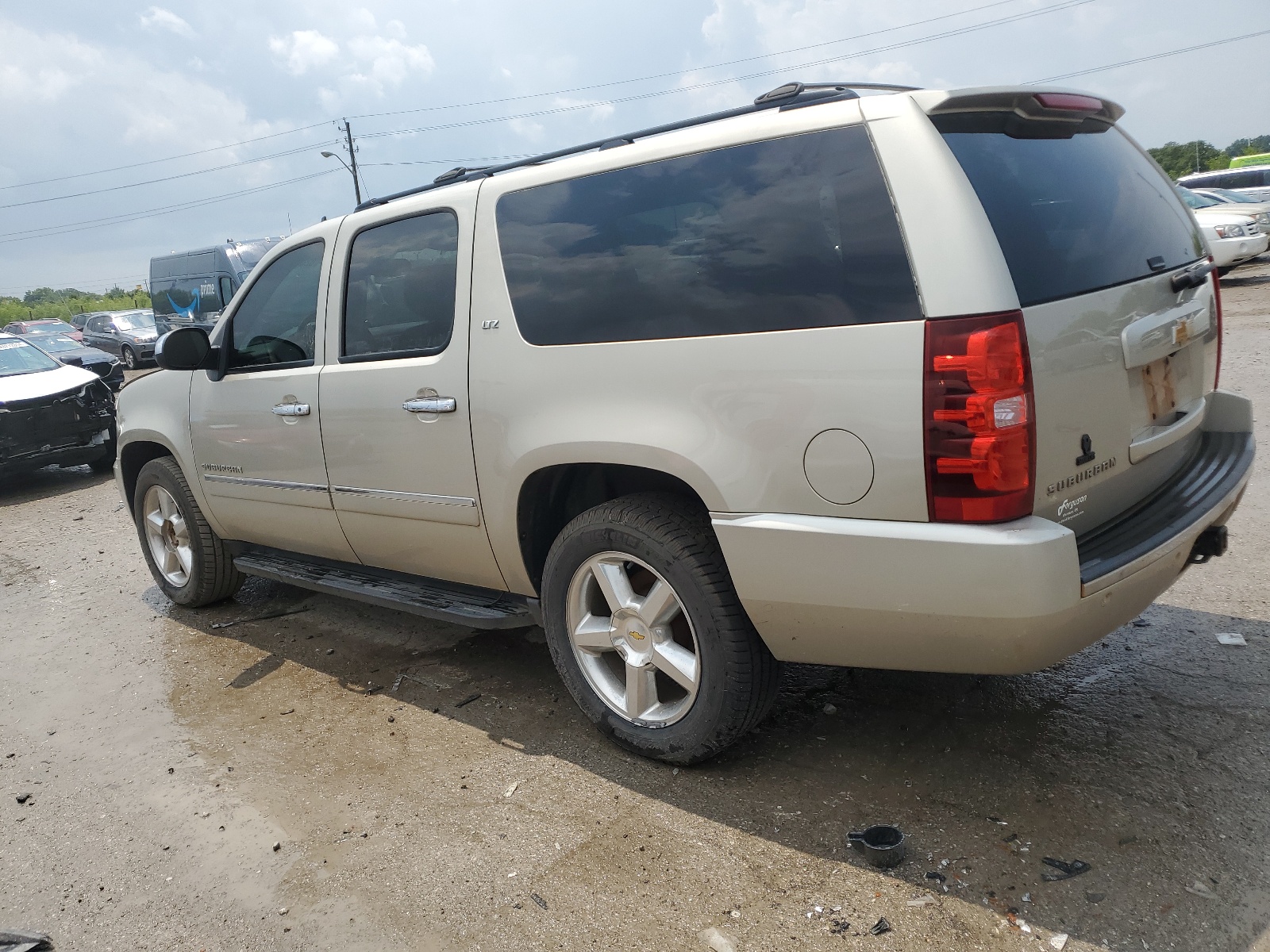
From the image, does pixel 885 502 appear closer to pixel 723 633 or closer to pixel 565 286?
pixel 723 633

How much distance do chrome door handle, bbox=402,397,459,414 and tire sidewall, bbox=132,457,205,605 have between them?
6.99 feet

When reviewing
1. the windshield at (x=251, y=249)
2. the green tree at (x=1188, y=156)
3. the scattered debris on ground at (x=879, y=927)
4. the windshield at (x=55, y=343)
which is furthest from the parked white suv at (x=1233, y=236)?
the green tree at (x=1188, y=156)

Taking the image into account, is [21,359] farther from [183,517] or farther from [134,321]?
[134,321]

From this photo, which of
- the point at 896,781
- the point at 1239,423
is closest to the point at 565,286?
the point at 896,781

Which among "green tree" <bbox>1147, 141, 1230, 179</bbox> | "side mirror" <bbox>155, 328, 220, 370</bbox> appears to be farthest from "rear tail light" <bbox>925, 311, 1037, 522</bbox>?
"green tree" <bbox>1147, 141, 1230, 179</bbox>

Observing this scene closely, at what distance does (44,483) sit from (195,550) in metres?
6.80

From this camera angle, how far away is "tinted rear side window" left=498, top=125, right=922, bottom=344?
2.45 metres

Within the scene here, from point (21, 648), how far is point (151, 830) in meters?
2.60

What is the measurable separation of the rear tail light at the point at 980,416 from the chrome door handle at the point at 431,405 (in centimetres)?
174

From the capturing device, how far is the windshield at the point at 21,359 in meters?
10.1

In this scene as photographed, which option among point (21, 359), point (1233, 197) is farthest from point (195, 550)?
point (1233, 197)

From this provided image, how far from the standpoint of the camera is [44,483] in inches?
413

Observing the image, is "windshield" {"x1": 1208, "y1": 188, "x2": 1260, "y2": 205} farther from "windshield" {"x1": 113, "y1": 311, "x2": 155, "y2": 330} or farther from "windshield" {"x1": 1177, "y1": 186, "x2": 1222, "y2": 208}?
"windshield" {"x1": 113, "y1": 311, "x2": 155, "y2": 330}

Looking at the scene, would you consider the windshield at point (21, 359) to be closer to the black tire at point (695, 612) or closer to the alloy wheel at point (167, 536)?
the alloy wheel at point (167, 536)
